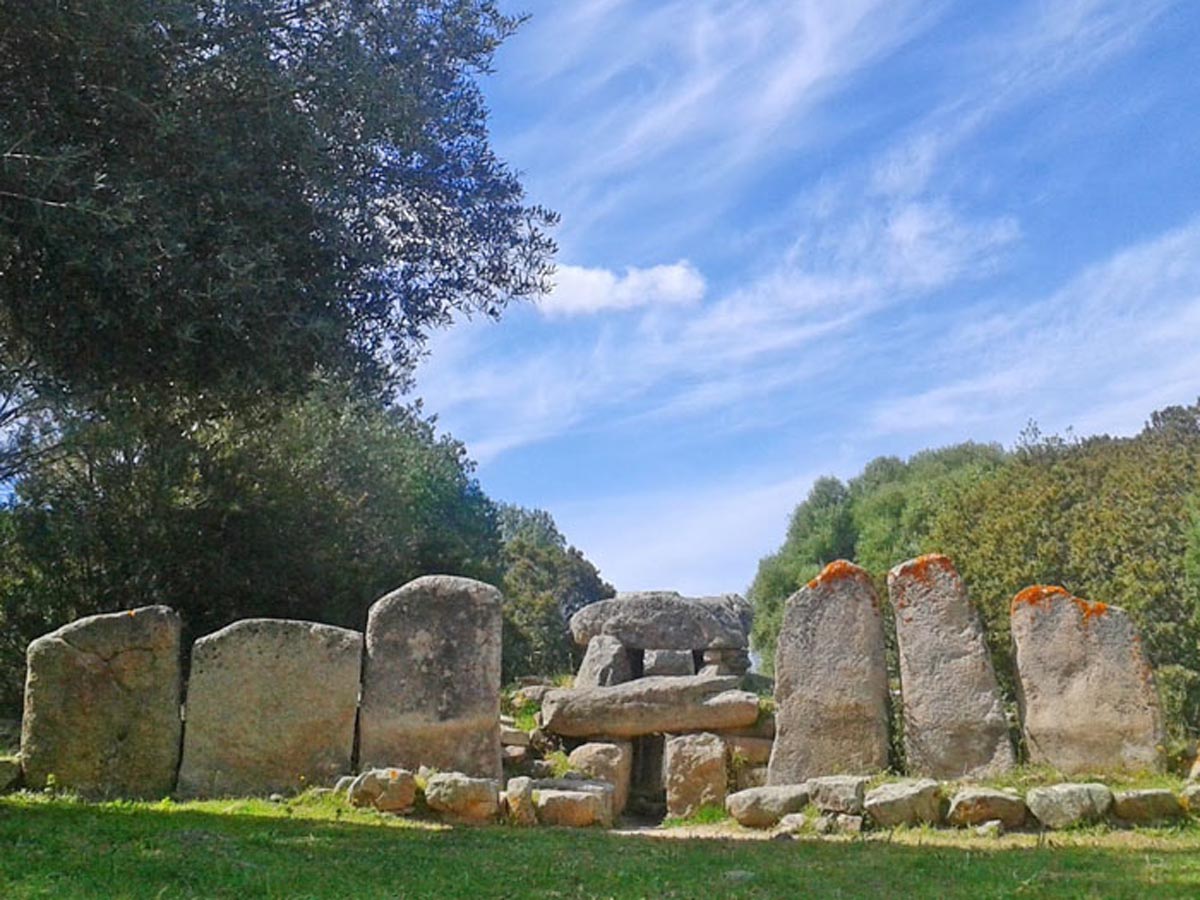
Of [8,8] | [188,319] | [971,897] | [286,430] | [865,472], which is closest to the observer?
[971,897]

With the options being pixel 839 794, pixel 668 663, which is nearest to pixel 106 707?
pixel 839 794

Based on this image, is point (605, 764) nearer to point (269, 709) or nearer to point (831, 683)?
point (831, 683)

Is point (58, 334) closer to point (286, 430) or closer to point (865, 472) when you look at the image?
point (286, 430)

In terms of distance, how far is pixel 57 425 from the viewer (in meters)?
24.5

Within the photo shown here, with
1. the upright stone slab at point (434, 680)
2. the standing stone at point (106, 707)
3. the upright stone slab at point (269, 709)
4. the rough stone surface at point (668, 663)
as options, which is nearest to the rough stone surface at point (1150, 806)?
the upright stone slab at point (434, 680)

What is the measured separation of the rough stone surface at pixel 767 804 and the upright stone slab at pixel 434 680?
3.39 m

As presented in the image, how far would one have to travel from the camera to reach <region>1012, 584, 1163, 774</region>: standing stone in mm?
15422

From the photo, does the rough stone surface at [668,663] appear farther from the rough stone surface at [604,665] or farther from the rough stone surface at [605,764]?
the rough stone surface at [605,764]

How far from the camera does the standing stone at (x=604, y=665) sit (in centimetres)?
2139

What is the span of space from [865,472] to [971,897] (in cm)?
4639

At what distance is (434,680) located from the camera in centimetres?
1647

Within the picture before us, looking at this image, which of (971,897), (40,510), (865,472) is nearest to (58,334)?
(971,897)

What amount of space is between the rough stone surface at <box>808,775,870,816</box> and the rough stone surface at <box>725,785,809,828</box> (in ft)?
0.62

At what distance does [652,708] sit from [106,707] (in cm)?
760
